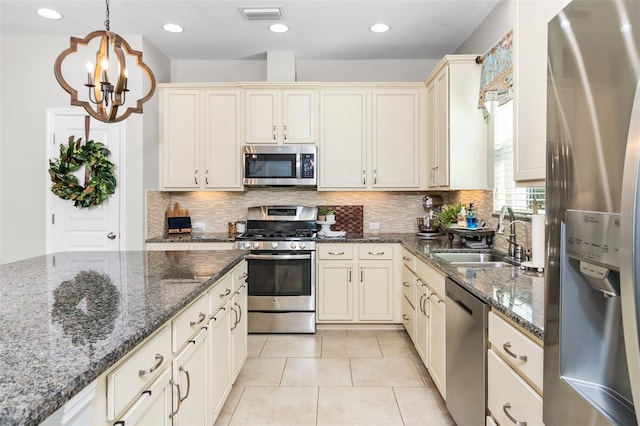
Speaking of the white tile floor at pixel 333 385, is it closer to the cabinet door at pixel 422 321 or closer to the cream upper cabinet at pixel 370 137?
the cabinet door at pixel 422 321

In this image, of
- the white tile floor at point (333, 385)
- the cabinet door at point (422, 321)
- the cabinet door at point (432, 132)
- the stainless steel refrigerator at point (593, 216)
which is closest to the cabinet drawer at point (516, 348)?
the stainless steel refrigerator at point (593, 216)

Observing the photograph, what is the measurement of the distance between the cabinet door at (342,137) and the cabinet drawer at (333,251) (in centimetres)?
65

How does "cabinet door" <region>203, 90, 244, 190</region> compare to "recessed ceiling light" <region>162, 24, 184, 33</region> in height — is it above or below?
below

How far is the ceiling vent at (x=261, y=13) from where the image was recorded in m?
3.31

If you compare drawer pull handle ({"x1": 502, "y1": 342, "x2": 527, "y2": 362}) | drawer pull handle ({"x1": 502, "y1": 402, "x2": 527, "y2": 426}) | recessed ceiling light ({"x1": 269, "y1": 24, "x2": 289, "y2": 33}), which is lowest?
drawer pull handle ({"x1": 502, "y1": 402, "x2": 527, "y2": 426})

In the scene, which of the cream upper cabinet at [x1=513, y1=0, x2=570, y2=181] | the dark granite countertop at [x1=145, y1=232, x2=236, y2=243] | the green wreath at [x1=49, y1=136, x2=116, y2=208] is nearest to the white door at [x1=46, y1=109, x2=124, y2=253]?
the green wreath at [x1=49, y1=136, x2=116, y2=208]

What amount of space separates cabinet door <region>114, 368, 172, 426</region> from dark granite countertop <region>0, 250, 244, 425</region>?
0.69ft

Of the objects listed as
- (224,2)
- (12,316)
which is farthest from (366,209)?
(12,316)

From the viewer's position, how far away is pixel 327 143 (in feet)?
13.9

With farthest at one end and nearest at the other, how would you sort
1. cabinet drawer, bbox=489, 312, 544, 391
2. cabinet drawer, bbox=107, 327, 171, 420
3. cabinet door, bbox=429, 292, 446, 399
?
cabinet door, bbox=429, 292, 446, 399 → cabinet drawer, bbox=489, 312, 544, 391 → cabinet drawer, bbox=107, 327, 171, 420

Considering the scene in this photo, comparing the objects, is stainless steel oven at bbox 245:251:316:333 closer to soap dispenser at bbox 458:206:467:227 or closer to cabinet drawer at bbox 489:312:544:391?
soap dispenser at bbox 458:206:467:227

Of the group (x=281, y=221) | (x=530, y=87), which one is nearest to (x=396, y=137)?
(x=281, y=221)

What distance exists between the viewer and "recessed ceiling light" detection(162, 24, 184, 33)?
3.70 metres

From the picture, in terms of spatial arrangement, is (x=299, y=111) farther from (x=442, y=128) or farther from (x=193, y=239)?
(x=193, y=239)
